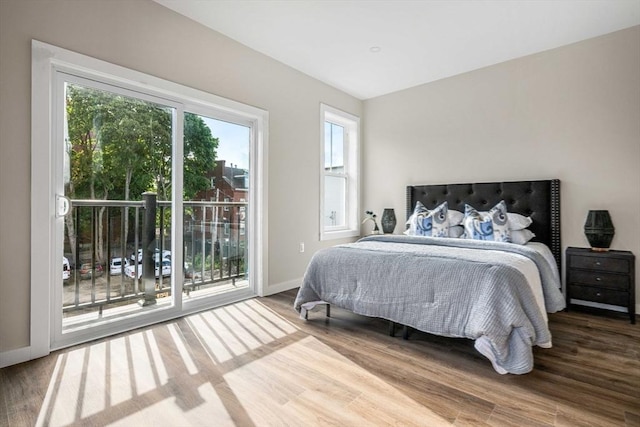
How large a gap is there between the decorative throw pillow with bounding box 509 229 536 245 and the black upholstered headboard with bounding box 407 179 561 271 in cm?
17

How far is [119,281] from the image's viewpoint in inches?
107

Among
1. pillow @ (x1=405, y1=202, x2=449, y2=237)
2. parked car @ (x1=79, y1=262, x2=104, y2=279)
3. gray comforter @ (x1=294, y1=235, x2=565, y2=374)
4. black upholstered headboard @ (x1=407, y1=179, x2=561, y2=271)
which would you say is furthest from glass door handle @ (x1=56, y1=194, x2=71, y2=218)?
black upholstered headboard @ (x1=407, y1=179, x2=561, y2=271)

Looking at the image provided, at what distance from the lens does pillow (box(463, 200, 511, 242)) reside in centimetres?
321

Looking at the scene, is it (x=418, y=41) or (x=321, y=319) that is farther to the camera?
(x=418, y=41)

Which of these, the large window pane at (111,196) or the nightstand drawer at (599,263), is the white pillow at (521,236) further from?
the large window pane at (111,196)

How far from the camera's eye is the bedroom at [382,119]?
206cm

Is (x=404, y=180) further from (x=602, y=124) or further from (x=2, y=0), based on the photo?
(x=2, y=0)

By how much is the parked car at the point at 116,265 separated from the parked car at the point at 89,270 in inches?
2.7

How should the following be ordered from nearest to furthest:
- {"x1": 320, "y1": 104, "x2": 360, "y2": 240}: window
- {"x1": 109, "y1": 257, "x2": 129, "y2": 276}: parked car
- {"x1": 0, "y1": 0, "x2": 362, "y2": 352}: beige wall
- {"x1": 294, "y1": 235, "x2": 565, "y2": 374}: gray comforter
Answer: {"x1": 294, "y1": 235, "x2": 565, "y2": 374}: gray comforter
{"x1": 0, "y1": 0, "x2": 362, "y2": 352}: beige wall
{"x1": 109, "y1": 257, "x2": 129, "y2": 276}: parked car
{"x1": 320, "y1": 104, "x2": 360, "y2": 240}: window

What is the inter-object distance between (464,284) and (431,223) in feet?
5.45

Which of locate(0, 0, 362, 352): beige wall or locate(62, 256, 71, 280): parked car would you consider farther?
locate(62, 256, 71, 280): parked car

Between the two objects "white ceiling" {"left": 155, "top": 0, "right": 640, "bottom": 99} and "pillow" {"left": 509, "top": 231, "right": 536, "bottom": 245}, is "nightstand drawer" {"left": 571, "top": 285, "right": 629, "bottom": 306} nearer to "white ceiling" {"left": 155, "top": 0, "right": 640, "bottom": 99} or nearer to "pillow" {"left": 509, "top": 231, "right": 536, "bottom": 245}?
"pillow" {"left": 509, "top": 231, "right": 536, "bottom": 245}

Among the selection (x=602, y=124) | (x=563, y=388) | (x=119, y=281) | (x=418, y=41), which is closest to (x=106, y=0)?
(x=119, y=281)

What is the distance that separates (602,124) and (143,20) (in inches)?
165
